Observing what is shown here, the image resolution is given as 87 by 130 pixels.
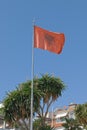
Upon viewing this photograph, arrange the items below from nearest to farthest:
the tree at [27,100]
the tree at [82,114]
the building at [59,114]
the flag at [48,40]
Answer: the flag at [48,40] → the tree at [27,100] → the tree at [82,114] → the building at [59,114]

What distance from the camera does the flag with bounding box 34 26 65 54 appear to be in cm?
3263

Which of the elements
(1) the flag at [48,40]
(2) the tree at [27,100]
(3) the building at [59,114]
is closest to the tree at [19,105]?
(2) the tree at [27,100]

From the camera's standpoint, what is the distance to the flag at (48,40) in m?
32.6

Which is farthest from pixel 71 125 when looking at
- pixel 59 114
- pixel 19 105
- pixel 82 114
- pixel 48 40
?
pixel 59 114

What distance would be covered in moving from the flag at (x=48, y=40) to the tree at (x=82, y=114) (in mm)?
36717

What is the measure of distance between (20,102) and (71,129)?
398 inches

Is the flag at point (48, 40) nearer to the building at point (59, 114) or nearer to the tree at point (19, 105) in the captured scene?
the tree at point (19, 105)

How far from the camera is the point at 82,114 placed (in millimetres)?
69250

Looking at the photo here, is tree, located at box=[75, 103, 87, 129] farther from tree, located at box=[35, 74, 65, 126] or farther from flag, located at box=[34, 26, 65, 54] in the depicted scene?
flag, located at box=[34, 26, 65, 54]

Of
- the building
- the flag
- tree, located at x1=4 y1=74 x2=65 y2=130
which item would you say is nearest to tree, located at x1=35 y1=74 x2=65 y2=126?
tree, located at x1=4 y1=74 x2=65 y2=130

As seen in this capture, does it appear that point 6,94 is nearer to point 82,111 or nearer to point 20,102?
point 20,102

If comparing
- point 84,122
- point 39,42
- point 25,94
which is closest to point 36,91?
point 25,94

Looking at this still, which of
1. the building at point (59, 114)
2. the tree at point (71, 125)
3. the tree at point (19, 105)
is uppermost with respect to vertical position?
the building at point (59, 114)

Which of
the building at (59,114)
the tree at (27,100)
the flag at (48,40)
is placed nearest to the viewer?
the flag at (48,40)
